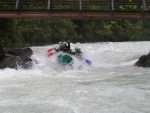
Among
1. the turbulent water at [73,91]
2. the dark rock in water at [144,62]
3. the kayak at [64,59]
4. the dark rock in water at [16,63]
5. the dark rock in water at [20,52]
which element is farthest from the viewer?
the dark rock in water at [20,52]

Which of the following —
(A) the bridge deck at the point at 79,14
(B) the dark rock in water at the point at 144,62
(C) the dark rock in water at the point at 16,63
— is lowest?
(B) the dark rock in water at the point at 144,62

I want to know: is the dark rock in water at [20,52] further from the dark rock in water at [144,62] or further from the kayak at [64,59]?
the dark rock in water at [144,62]

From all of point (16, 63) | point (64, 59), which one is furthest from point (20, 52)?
point (16, 63)

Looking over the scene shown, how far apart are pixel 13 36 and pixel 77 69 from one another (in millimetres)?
12266

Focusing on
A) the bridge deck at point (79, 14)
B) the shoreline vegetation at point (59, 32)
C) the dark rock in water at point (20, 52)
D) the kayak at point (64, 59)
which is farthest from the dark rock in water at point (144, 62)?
the shoreline vegetation at point (59, 32)

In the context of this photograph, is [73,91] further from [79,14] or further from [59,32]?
[59,32]

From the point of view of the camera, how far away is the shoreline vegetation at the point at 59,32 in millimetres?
31031

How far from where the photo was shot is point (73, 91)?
1372 cm

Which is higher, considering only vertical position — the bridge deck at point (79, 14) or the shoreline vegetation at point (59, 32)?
the bridge deck at point (79, 14)

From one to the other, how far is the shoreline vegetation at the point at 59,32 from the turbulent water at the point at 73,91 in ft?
36.4

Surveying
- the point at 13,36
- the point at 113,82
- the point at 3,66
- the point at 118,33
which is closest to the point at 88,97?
the point at 113,82

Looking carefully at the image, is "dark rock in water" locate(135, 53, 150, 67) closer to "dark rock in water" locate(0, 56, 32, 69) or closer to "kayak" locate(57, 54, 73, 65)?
"kayak" locate(57, 54, 73, 65)

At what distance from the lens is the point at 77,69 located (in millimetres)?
20719

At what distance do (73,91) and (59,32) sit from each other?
40.1 m
